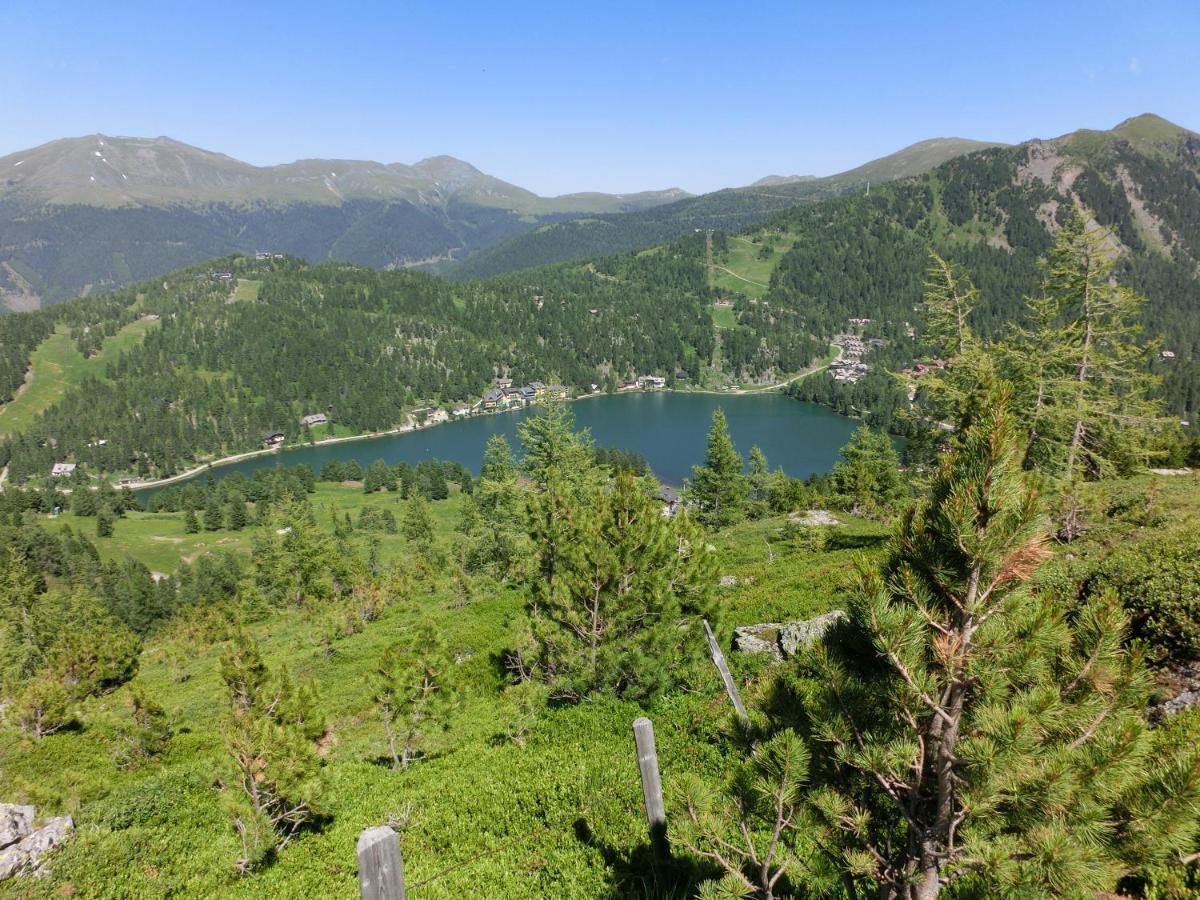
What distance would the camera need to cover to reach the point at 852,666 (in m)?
3.95

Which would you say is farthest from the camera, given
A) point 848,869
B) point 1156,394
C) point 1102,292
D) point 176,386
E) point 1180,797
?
point 176,386

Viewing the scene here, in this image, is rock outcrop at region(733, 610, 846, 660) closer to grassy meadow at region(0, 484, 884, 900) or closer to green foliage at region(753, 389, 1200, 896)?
grassy meadow at region(0, 484, 884, 900)

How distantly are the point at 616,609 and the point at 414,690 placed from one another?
185 inches

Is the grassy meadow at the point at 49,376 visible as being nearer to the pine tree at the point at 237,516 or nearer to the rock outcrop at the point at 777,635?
the pine tree at the point at 237,516

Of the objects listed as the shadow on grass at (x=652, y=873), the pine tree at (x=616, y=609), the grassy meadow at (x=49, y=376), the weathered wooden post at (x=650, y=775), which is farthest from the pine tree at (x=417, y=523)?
the grassy meadow at (x=49, y=376)

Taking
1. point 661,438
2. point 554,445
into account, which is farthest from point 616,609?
point 661,438

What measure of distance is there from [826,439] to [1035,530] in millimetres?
154669

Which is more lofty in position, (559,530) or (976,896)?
(976,896)

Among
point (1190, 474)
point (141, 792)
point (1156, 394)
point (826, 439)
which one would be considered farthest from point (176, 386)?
point (1156, 394)

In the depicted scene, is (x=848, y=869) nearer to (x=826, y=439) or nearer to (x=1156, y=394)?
(x=826, y=439)

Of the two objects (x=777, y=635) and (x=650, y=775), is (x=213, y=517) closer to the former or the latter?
(x=777, y=635)

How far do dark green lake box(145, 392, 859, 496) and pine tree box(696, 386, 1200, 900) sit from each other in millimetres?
122831

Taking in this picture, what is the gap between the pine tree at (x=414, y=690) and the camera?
12492mm

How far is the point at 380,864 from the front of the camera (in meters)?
4.57
